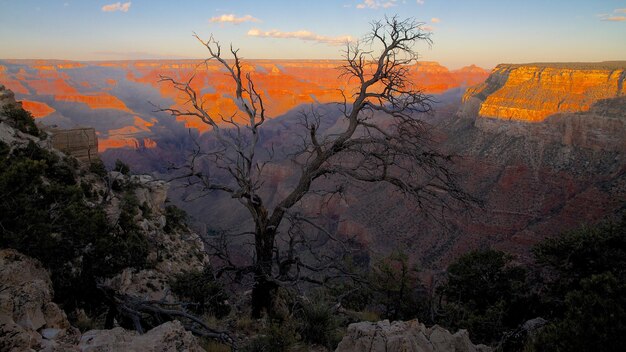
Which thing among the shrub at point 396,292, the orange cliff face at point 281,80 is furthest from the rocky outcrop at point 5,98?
the orange cliff face at point 281,80

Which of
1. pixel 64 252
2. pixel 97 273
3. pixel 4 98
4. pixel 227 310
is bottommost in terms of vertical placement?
pixel 227 310

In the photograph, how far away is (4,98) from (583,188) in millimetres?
35139

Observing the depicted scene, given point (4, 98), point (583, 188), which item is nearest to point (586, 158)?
point (583, 188)

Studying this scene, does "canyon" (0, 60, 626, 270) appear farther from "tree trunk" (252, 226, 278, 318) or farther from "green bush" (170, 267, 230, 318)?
"tree trunk" (252, 226, 278, 318)

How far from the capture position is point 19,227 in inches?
289

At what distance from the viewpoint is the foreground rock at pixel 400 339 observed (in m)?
4.23

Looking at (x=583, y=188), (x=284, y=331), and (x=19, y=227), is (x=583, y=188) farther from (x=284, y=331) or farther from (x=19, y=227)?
(x=19, y=227)

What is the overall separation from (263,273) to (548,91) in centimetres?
4386

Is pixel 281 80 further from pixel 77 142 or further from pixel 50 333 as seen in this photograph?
pixel 50 333

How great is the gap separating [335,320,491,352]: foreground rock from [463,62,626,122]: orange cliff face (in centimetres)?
3790

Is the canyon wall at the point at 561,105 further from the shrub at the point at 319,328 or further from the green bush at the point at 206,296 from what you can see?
the green bush at the point at 206,296

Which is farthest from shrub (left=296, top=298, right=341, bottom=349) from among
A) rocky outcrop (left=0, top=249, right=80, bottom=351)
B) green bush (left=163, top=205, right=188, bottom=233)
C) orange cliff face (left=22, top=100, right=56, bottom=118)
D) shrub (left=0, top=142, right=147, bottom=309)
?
orange cliff face (left=22, top=100, right=56, bottom=118)

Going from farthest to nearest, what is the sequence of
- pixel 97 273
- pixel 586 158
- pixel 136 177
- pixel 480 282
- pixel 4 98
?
pixel 586 158 → pixel 136 177 → pixel 4 98 → pixel 480 282 → pixel 97 273

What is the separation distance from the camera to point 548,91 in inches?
1601
